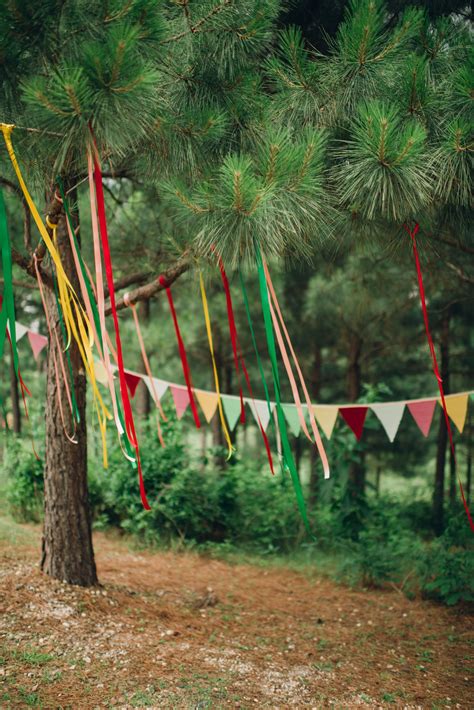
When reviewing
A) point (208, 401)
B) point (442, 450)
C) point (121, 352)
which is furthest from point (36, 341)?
point (442, 450)

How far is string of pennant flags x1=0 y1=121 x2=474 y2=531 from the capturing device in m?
2.17

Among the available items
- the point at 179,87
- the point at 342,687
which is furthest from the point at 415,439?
the point at 179,87

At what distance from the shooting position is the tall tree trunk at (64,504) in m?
3.68

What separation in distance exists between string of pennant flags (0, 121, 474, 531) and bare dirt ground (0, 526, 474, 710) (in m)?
0.93

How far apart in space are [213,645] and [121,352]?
182 centimetres

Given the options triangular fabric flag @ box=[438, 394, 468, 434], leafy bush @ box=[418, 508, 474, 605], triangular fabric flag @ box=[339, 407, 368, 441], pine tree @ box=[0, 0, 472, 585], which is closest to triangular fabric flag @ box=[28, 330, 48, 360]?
pine tree @ box=[0, 0, 472, 585]

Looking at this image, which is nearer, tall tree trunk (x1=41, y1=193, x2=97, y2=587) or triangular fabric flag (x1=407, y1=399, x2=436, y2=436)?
tall tree trunk (x1=41, y1=193, x2=97, y2=587)

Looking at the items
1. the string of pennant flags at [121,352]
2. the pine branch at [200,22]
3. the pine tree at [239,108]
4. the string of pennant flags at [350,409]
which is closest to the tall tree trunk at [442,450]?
the string of pennant flags at [350,409]

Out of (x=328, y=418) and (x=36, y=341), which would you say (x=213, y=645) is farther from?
(x=36, y=341)

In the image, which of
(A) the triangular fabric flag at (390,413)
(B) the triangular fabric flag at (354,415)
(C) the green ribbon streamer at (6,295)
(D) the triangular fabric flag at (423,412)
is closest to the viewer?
(C) the green ribbon streamer at (6,295)

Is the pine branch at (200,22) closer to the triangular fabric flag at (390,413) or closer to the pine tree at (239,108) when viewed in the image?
the pine tree at (239,108)

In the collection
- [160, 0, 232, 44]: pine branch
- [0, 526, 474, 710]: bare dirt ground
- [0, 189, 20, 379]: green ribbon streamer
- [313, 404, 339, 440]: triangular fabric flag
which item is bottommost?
[0, 526, 474, 710]: bare dirt ground

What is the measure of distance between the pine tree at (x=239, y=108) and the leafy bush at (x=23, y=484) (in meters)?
3.69

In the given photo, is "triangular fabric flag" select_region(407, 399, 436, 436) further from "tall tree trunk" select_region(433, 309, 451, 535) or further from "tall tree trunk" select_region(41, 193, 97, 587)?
"tall tree trunk" select_region(433, 309, 451, 535)
